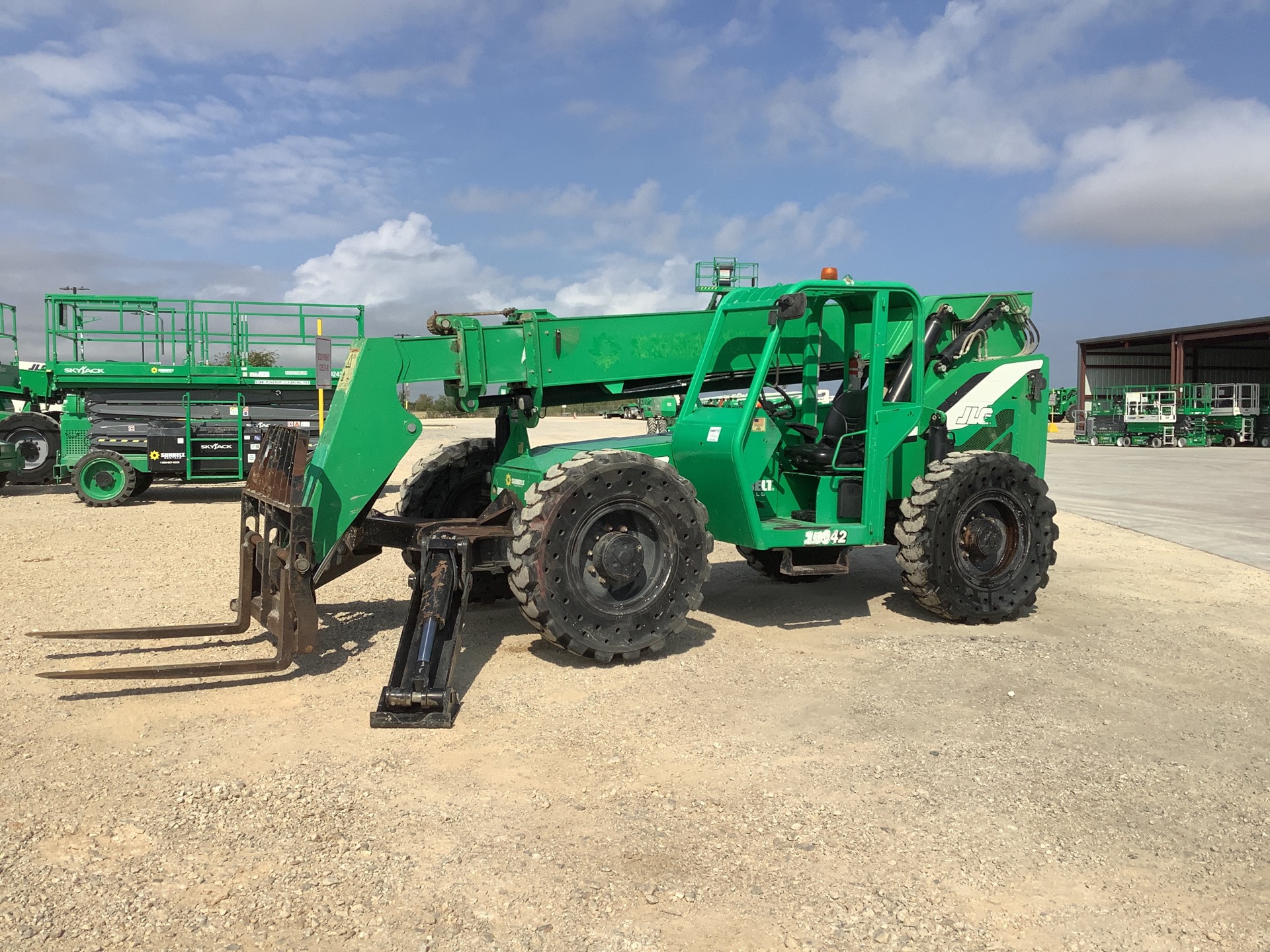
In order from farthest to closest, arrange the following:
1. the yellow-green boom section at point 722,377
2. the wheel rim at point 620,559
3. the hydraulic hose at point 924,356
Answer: the hydraulic hose at point 924,356 < the yellow-green boom section at point 722,377 < the wheel rim at point 620,559

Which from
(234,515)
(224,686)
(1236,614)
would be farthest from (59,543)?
(1236,614)

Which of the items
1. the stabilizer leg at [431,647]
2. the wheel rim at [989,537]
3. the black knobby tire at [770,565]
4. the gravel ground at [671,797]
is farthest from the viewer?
the black knobby tire at [770,565]

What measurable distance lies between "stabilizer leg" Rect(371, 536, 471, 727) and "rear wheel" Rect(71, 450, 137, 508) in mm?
11100

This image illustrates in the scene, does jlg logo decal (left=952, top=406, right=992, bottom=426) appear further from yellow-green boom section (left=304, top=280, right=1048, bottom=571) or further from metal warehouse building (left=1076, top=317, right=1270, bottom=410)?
metal warehouse building (left=1076, top=317, right=1270, bottom=410)

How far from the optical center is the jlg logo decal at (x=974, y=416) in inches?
316

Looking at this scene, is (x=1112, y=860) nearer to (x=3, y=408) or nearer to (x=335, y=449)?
(x=335, y=449)

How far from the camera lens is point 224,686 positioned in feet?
18.5

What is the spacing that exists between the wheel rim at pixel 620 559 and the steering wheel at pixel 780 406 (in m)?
1.75

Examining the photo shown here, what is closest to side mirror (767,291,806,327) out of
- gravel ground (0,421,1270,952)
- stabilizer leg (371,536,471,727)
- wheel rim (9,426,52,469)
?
gravel ground (0,421,1270,952)

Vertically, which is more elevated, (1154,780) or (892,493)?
(892,493)

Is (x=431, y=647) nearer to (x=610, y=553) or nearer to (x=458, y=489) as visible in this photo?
(x=610, y=553)

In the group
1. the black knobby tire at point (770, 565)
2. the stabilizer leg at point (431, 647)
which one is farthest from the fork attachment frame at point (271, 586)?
the black knobby tire at point (770, 565)

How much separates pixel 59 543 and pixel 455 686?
24.7 feet

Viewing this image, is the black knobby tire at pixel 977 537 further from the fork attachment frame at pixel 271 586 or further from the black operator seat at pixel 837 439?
the fork attachment frame at pixel 271 586
